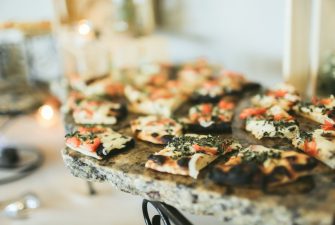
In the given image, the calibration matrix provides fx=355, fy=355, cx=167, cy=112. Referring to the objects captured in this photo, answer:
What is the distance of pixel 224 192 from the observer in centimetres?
154

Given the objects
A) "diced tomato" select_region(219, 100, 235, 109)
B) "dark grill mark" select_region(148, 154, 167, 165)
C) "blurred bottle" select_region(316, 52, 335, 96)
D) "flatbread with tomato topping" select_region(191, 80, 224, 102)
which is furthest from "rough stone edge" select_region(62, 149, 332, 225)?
"blurred bottle" select_region(316, 52, 335, 96)

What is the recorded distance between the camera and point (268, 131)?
203 cm

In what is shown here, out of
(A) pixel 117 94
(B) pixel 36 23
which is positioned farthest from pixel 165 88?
(B) pixel 36 23

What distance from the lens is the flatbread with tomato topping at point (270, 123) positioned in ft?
6.57

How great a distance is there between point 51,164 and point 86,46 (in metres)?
1.25

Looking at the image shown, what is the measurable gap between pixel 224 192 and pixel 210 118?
811 mm

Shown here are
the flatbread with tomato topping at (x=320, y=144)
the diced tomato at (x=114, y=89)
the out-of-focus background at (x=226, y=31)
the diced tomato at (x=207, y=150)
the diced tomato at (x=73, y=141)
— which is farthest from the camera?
the out-of-focus background at (x=226, y=31)

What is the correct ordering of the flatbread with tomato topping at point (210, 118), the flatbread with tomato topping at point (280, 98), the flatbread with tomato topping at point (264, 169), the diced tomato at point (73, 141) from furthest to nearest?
the flatbread with tomato topping at point (280, 98)
the flatbread with tomato topping at point (210, 118)
the diced tomato at point (73, 141)
the flatbread with tomato topping at point (264, 169)

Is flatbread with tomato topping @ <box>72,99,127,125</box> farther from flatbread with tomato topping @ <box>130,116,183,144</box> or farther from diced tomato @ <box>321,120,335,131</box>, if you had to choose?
diced tomato @ <box>321,120,335,131</box>

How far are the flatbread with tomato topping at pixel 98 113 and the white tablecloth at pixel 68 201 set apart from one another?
75 cm

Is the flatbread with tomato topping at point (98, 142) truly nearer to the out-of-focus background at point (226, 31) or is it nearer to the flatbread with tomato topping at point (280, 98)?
the flatbread with tomato topping at point (280, 98)

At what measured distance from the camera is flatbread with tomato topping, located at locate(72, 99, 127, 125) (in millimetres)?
2453

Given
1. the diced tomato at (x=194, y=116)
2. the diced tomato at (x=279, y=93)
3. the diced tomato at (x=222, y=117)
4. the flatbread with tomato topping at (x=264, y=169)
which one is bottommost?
the flatbread with tomato topping at (x=264, y=169)

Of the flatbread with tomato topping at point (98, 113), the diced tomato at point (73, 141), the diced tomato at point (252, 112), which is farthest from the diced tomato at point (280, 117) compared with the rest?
the diced tomato at point (73, 141)
